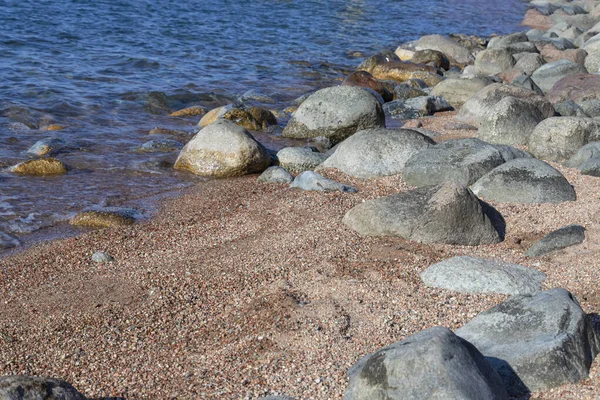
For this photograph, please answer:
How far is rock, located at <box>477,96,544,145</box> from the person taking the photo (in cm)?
1038

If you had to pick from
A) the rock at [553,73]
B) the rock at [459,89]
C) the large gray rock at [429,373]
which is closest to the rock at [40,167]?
the large gray rock at [429,373]

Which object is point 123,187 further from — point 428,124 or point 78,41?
point 78,41

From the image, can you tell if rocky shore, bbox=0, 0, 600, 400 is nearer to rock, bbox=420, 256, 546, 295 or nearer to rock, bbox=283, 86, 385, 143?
rock, bbox=420, 256, 546, 295

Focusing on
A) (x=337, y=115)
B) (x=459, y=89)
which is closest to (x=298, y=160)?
(x=337, y=115)

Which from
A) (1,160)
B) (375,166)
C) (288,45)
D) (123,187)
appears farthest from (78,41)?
(375,166)

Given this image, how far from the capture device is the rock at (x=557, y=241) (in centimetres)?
663

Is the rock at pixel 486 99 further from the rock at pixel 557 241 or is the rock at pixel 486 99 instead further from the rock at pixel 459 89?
the rock at pixel 557 241

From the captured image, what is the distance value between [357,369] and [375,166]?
491 cm

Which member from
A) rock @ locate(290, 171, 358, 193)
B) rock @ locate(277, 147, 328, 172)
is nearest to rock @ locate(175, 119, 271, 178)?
rock @ locate(277, 147, 328, 172)

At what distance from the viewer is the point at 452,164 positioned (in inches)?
337

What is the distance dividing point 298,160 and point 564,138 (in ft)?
11.0

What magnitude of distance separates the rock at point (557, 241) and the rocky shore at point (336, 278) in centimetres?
2

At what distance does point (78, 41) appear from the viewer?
60.3ft

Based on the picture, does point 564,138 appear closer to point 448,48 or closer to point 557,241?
point 557,241
